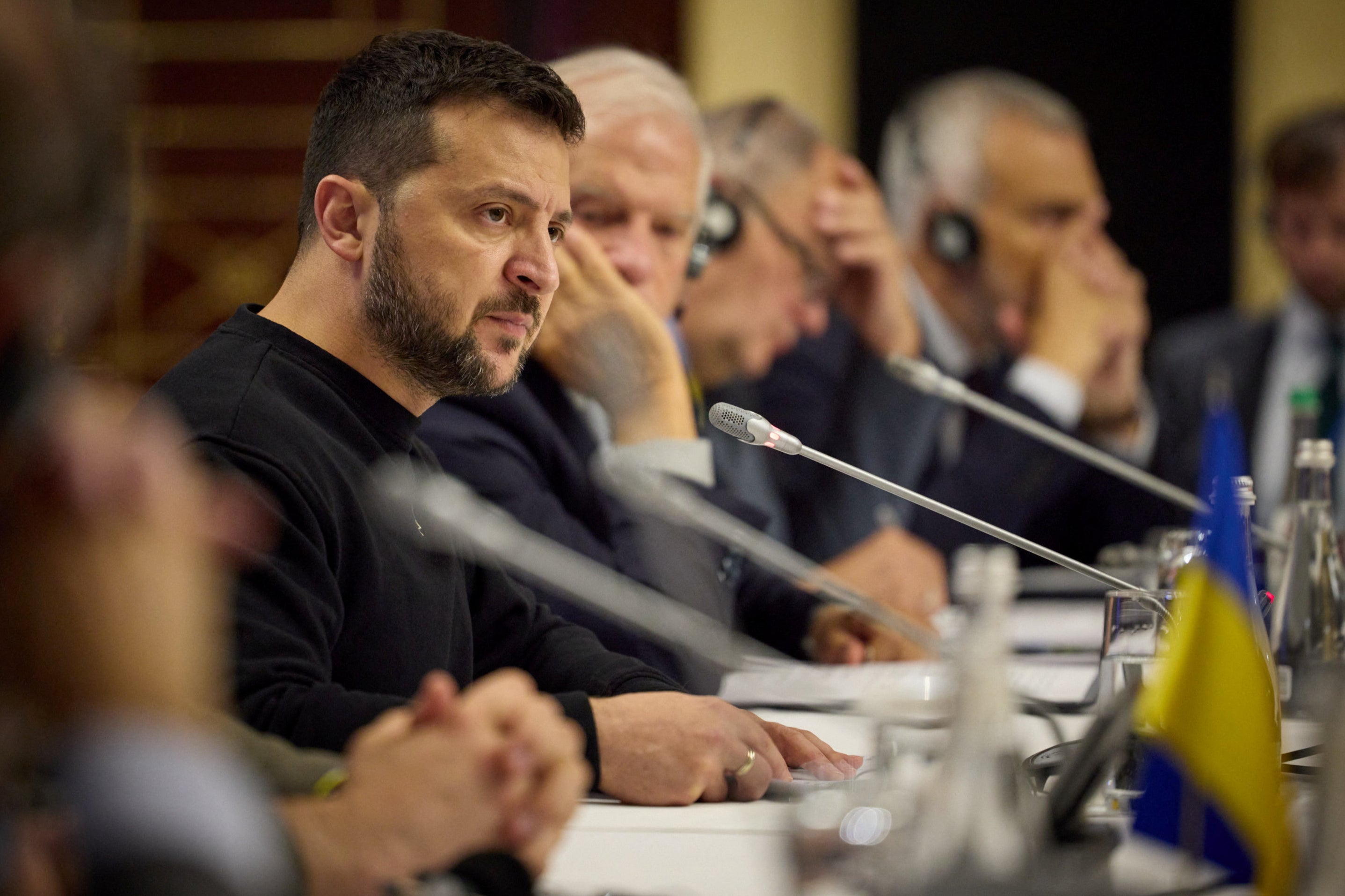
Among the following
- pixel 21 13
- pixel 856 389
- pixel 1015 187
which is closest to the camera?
pixel 21 13

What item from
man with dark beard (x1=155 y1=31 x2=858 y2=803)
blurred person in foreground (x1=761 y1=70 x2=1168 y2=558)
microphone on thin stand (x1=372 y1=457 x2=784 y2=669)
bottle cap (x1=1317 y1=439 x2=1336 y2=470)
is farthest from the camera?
blurred person in foreground (x1=761 y1=70 x2=1168 y2=558)

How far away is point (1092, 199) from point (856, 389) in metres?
1.11

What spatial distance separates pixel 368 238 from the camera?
1.09 m

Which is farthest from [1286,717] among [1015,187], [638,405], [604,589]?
[1015,187]

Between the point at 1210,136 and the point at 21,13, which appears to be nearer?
the point at 21,13

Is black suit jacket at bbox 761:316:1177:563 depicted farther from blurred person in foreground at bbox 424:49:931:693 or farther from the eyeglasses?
blurred person in foreground at bbox 424:49:931:693

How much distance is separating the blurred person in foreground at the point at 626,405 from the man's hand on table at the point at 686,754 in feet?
0.83

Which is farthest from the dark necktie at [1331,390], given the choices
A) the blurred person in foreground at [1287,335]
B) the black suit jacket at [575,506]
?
the black suit jacket at [575,506]

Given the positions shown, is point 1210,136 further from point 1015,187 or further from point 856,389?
point 856,389

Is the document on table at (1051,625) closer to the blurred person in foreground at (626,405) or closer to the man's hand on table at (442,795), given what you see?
the blurred person in foreground at (626,405)

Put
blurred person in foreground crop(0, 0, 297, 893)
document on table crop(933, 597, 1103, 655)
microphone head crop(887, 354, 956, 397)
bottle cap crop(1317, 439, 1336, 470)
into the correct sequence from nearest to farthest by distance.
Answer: blurred person in foreground crop(0, 0, 297, 893) < bottle cap crop(1317, 439, 1336, 470) < microphone head crop(887, 354, 956, 397) < document on table crop(933, 597, 1103, 655)

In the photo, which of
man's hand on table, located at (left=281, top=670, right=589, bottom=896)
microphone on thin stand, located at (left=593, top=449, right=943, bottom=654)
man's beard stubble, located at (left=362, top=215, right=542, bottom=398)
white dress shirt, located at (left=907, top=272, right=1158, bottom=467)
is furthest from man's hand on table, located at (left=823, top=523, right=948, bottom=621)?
man's hand on table, located at (left=281, top=670, right=589, bottom=896)

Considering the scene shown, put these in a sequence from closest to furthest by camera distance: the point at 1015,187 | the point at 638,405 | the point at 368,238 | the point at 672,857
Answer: the point at 672,857, the point at 368,238, the point at 638,405, the point at 1015,187

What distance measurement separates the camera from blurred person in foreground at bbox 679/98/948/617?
269 centimetres
